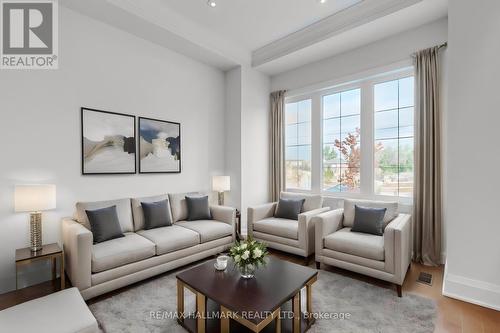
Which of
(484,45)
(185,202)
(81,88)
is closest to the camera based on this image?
(484,45)

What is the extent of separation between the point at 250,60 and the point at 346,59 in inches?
68.7

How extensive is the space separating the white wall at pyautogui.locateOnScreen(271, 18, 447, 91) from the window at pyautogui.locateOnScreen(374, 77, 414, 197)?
0.38 m

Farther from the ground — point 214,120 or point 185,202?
point 214,120

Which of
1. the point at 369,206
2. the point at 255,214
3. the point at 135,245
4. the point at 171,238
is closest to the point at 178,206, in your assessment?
the point at 171,238

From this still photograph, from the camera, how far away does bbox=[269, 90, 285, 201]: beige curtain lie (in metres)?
5.05

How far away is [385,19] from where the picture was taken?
10.7ft

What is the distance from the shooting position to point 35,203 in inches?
98.5

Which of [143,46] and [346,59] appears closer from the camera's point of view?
[143,46]

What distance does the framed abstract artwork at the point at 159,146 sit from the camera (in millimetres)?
3787

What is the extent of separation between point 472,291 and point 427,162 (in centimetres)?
159

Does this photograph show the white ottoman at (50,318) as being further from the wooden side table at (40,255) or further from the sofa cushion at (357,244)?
the sofa cushion at (357,244)

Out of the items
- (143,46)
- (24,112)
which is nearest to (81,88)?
(24,112)

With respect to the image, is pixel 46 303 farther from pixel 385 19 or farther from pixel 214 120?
pixel 385 19

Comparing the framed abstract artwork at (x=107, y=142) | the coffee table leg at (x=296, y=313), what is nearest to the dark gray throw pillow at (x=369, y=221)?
the coffee table leg at (x=296, y=313)
